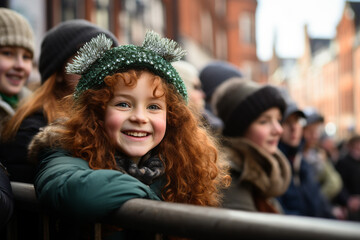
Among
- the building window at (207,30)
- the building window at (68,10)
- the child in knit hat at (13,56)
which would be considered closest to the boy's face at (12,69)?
the child in knit hat at (13,56)

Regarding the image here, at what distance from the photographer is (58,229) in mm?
1771

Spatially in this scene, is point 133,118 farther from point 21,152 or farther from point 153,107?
point 21,152

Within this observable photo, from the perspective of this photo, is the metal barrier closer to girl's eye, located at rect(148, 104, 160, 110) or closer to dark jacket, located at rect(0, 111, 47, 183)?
girl's eye, located at rect(148, 104, 160, 110)

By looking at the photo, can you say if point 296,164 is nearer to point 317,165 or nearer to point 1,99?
point 317,165

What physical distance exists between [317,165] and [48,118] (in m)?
5.17

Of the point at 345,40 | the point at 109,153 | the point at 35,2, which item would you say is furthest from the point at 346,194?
the point at 345,40

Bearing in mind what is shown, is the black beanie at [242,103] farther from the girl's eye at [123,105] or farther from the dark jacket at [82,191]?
the dark jacket at [82,191]

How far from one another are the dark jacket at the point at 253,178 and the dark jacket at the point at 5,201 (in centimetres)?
170

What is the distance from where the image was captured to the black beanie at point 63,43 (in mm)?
2795

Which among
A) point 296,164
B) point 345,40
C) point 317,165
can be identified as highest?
point 296,164

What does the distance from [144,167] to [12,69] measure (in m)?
1.61

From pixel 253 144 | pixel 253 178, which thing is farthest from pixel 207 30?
pixel 253 178

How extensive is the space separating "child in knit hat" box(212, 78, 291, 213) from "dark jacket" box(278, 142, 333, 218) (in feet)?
3.18

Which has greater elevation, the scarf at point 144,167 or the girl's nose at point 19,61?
the girl's nose at point 19,61
